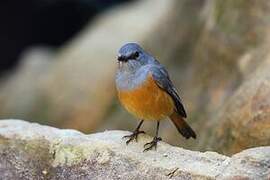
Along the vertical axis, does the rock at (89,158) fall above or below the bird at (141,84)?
below

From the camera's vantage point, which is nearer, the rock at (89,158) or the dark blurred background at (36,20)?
the rock at (89,158)

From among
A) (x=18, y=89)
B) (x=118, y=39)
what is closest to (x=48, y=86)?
(x=18, y=89)

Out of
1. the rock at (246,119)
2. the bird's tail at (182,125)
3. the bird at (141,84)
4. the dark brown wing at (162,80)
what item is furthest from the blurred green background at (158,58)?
the bird at (141,84)

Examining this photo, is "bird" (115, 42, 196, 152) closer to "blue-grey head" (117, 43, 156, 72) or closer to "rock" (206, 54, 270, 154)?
"blue-grey head" (117, 43, 156, 72)

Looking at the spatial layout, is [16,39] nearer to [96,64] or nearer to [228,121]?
[96,64]

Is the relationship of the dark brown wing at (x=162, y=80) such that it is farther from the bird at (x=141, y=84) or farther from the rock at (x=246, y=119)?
the rock at (x=246, y=119)
